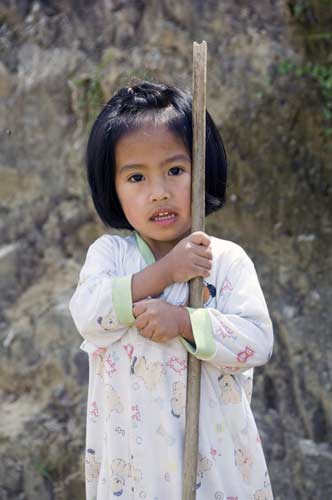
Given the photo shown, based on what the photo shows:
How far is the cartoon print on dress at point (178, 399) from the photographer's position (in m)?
2.18

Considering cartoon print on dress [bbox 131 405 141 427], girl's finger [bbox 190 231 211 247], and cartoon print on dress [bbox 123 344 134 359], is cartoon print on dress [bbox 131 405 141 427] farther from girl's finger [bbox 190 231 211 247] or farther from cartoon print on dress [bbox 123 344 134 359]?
girl's finger [bbox 190 231 211 247]

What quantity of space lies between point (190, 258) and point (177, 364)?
10.8 inches

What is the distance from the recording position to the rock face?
3.66 m

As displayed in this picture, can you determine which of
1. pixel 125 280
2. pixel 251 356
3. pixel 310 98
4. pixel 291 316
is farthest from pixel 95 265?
pixel 310 98

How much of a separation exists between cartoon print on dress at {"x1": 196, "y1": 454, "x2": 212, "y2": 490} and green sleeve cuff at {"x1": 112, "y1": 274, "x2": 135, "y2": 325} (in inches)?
15.6

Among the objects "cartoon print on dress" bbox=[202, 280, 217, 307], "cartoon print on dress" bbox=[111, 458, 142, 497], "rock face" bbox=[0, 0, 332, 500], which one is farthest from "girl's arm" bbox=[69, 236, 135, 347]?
"rock face" bbox=[0, 0, 332, 500]

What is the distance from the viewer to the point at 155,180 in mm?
2213

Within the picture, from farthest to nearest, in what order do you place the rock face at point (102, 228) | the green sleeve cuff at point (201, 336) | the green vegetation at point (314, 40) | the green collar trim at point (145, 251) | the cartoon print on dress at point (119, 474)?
the green vegetation at point (314, 40)
the rock face at point (102, 228)
the green collar trim at point (145, 251)
the cartoon print on dress at point (119, 474)
the green sleeve cuff at point (201, 336)

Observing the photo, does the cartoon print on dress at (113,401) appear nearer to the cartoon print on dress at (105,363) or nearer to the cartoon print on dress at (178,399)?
the cartoon print on dress at (105,363)

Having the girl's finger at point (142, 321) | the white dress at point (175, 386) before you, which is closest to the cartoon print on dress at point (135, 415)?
the white dress at point (175, 386)

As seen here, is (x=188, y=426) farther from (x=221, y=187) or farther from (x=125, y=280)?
(x=221, y=187)

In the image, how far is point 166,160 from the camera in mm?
2225

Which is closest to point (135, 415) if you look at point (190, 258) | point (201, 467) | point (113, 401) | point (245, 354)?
point (113, 401)

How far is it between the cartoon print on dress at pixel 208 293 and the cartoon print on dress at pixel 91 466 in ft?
1.70
